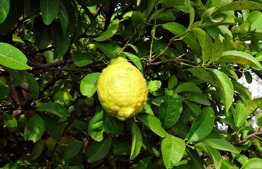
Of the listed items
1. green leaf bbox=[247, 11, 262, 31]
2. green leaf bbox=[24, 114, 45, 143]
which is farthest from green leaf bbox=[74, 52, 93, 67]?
green leaf bbox=[247, 11, 262, 31]

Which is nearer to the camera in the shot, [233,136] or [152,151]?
[152,151]

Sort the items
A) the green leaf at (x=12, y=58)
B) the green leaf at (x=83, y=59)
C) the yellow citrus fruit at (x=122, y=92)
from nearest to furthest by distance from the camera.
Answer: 1. the green leaf at (x=12, y=58)
2. the yellow citrus fruit at (x=122, y=92)
3. the green leaf at (x=83, y=59)

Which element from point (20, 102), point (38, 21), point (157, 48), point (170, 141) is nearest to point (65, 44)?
point (38, 21)

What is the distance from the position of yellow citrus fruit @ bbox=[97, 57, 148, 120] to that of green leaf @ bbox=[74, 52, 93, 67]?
20cm

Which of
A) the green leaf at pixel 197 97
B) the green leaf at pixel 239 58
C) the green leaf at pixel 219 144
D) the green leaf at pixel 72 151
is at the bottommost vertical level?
the green leaf at pixel 72 151

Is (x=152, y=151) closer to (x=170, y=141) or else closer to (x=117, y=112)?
(x=170, y=141)

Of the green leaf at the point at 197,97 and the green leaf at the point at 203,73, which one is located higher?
the green leaf at the point at 203,73

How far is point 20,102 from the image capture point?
1.27 metres

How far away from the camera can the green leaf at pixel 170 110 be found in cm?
84

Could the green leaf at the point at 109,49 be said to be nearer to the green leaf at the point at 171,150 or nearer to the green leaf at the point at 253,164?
the green leaf at the point at 171,150

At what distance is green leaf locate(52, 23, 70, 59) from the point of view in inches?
33.6

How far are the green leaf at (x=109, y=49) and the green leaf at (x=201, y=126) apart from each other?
0.32 m

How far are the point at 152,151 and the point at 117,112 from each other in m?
0.36

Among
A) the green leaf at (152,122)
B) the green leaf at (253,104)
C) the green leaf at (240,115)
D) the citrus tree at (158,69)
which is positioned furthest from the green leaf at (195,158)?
the green leaf at (253,104)
